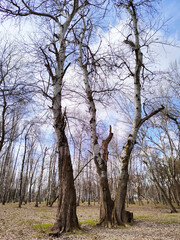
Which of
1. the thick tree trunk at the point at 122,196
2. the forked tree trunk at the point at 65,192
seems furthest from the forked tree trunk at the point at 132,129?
the forked tree trunk at the point at 65,192

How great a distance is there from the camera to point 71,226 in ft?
12.9

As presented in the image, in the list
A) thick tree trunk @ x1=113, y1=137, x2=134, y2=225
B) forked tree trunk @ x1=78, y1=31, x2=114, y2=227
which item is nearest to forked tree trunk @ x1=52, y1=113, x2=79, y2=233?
forked tree trunk @ x1=78, y1=31, x2=114, y2=227

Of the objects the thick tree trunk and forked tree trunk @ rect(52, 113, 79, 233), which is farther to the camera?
the thick tree trunk

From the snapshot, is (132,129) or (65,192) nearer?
(65,192)

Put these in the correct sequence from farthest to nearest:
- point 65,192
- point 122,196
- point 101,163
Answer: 1. point 101,163
2. point 122,196
3. point 65,192

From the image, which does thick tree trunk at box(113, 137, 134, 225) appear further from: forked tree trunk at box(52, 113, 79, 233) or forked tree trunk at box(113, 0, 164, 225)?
forked tree trunk at box(52, 113, 79, 233)

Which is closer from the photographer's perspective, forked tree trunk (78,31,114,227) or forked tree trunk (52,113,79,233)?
forked tree trunk (52,113,79,233)

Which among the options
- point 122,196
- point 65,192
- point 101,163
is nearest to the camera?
point 65,192

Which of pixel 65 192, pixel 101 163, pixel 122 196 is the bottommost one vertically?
pixel 122 196

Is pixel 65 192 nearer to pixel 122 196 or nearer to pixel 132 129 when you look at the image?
pixel 122 196

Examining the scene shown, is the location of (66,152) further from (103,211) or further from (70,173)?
(103,211)

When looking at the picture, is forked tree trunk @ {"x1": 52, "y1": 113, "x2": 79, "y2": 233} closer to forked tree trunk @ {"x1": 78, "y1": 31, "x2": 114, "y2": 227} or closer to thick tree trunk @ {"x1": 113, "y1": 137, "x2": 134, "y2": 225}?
forked tree trunk @ {"x1": 78, "y1": 31, "x2": 114, "y2": 227}

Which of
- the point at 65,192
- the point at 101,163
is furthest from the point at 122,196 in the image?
the point at 65,192

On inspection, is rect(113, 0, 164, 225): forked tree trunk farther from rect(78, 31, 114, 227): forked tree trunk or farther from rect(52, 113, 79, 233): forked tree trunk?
rect(52, 113, 79, 233): forked tree trunk
